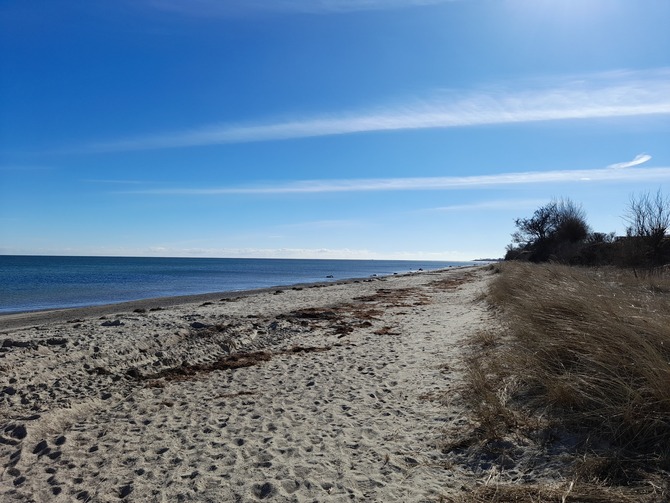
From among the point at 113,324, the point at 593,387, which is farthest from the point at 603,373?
the point at 113,324

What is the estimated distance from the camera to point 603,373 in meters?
4.80

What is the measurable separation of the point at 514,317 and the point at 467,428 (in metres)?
4.93

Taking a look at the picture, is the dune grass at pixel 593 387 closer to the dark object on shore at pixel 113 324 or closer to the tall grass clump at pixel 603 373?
the tall grass clump at pixel 603 373

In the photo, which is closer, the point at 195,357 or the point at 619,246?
the point at 195,357

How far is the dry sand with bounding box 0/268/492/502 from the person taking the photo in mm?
4305

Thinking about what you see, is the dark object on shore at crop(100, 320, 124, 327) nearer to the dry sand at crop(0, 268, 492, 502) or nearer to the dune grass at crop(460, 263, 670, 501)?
the dry sand at crop(0, 268, 492, 502)

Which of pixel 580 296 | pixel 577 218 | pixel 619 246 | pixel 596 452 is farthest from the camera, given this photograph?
pixel 577 218

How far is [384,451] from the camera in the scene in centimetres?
489

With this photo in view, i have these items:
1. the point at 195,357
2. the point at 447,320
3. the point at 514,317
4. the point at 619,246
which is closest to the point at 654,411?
the point at 514,317

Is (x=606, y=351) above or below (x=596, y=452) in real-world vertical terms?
above

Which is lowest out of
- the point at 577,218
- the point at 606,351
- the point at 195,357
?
the point at 195,357

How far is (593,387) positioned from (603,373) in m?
0.21

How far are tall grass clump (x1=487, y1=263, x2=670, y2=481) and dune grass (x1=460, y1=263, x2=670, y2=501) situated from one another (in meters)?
0.01

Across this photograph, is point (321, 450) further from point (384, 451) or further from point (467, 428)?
point (467, 428)
